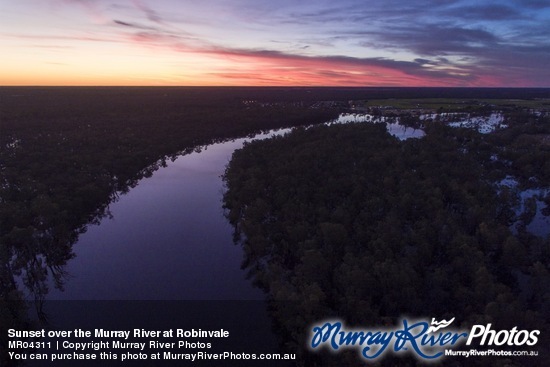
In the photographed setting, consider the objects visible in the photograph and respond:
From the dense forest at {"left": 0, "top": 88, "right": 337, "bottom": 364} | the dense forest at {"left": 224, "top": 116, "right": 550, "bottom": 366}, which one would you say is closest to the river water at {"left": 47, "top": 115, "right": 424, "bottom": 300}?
the dense forest at {"left": 0, "top": 88, "right": 337, "bottom": 364}

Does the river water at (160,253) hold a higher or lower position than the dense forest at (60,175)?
lower

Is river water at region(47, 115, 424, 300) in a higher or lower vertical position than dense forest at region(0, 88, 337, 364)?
lower

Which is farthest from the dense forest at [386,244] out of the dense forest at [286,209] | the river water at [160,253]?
the river water at [160,253]

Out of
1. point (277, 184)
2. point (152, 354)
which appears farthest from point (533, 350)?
point (277, 184)

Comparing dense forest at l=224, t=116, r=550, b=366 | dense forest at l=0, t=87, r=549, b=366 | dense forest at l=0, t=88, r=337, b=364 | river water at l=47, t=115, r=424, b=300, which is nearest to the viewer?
dense forest at l=224, t=116, r=550, b=366

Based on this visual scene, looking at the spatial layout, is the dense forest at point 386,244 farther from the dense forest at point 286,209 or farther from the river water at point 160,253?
the river water at point 160,253

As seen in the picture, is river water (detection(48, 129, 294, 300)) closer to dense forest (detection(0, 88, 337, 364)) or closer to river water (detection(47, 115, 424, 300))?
river water (detection(47, 115, 424, 300))

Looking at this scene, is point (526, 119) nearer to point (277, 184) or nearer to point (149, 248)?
point (277, 184)

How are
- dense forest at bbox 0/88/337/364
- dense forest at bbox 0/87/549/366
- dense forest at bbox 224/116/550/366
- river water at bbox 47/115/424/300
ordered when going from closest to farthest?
dense forest at bbox 224/116/550/366
dense forest at bbox 0/87/549/366
river water at bbox 47/115/424/300
dense forest at bbox 0/88/337/364
